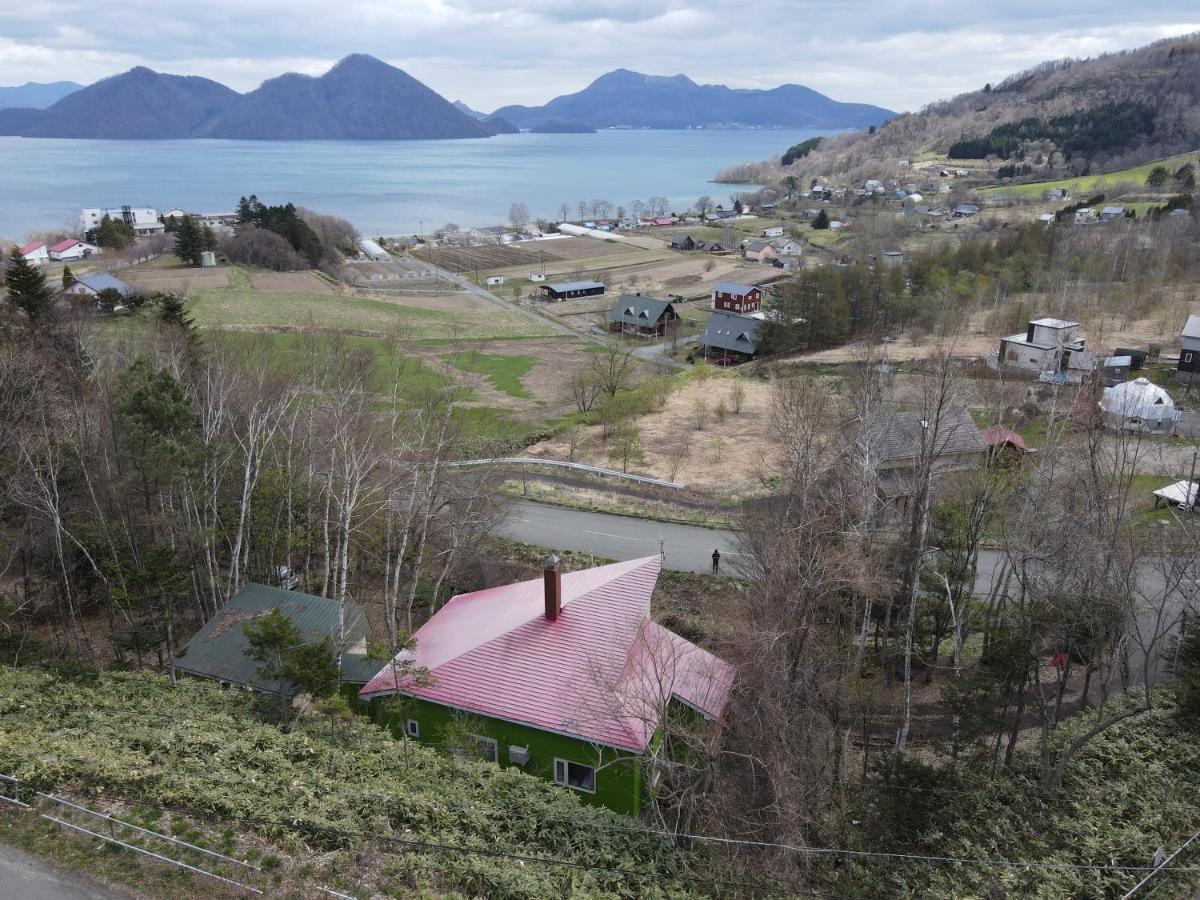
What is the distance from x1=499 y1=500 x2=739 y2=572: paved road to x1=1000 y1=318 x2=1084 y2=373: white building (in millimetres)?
26789

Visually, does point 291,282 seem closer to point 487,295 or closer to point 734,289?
point 487,295

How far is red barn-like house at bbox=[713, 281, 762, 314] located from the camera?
67875 millimetres

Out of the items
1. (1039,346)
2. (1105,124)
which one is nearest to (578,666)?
(1039,346)

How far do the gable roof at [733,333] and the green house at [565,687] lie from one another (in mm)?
43506

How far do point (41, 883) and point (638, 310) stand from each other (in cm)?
6100

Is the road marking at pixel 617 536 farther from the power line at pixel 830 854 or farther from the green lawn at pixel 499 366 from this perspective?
the green lawn at pixel 499 366

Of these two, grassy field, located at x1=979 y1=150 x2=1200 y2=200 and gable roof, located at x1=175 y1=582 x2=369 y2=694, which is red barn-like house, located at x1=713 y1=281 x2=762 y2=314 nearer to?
gable roof, located at x1=175 y1=582 x2=369 y2=694

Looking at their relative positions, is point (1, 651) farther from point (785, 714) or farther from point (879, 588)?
point (879, 588)

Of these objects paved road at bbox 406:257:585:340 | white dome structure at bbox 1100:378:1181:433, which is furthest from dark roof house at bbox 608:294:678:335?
white dome structure at bbox 1100:378:1181:433

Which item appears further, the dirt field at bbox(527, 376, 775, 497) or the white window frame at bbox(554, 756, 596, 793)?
the dirt field at bbox(527, 376, 775, 497)

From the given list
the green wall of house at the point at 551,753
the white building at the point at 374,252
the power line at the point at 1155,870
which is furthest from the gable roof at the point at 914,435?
the white building at the point at 374,252

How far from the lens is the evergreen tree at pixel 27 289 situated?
2931 cm

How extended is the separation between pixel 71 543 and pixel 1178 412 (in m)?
43.3

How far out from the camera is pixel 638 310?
66938mm
